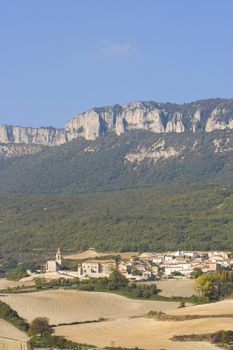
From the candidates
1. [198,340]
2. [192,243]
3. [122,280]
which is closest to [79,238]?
[192,243]

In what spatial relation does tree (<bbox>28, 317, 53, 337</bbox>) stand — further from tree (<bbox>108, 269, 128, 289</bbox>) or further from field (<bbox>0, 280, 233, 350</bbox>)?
tree (<bbox>108, 269, 128, 289</bbox>)

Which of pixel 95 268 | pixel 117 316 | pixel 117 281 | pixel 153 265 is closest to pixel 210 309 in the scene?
pixel 117 316

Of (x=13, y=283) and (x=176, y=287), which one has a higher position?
(x=13, y=283)

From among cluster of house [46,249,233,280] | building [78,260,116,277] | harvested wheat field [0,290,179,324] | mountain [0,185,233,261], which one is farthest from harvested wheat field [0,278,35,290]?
mountain [0,185,233,261]

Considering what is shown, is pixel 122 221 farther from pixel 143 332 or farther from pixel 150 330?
pixel 143 332

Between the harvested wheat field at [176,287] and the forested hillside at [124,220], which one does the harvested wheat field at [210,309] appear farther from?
the forested hillside at [124,220]
